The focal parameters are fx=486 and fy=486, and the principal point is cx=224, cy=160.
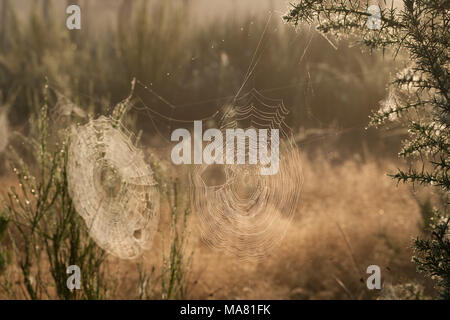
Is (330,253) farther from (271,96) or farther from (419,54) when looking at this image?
(419,54)

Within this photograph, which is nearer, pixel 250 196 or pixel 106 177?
pixel 106 177

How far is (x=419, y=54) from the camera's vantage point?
72.0 inches

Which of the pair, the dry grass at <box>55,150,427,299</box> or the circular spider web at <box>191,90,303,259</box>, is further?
the dry grass at <box>55,150,427,299</box>

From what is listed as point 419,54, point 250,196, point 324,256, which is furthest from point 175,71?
point 419,54

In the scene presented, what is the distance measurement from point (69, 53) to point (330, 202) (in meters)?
4.77

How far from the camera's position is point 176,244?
9.48 feet

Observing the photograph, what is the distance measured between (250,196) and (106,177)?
123 cm

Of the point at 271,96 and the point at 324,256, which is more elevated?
the point at 271,96

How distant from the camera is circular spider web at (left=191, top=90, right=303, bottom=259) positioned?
3084mm

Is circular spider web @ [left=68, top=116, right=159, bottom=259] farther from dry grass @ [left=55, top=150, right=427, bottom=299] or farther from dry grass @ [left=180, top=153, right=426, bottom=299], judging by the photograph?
dry grass @ [left=180, top=153, right=426, bottom=299]

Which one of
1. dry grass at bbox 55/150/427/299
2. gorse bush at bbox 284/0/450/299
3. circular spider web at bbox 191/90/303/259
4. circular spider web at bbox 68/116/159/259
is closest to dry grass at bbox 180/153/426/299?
dry grass at bbox 55/150/427/299

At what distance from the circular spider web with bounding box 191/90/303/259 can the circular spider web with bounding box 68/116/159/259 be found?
23.9 inches
